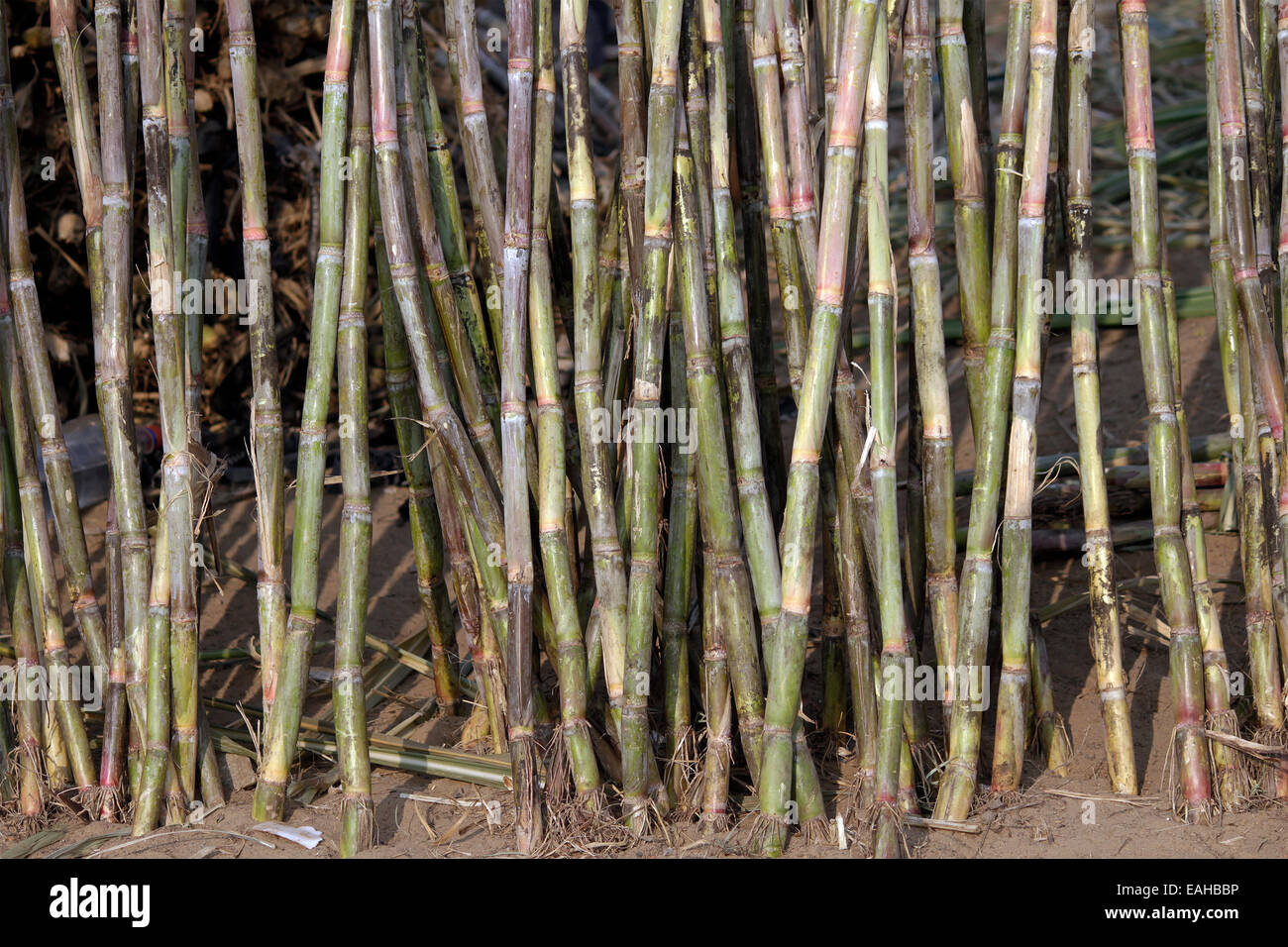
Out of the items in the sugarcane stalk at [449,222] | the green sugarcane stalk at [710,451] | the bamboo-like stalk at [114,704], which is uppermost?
the sugarcane stalk at [449,222]

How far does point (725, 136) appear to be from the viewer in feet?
6.34

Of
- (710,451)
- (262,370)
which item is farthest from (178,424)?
(710,451)

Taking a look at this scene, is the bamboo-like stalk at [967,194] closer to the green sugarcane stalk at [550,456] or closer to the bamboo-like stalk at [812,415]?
the bamboo-like stalk at [812,415]

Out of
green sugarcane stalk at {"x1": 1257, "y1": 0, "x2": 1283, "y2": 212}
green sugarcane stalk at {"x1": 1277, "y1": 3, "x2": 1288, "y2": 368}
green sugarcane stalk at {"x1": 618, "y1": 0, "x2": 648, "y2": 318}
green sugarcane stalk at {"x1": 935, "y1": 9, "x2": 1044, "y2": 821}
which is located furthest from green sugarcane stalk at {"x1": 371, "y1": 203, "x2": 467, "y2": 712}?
green sugarcane stalk at {"x1": 1257, "y1": 0, "x2": 1283, "y2": 212}

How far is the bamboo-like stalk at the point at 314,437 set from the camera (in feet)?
6.31

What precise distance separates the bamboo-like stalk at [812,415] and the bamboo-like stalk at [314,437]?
775mm

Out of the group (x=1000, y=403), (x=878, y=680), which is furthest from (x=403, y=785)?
(x=1000, y=403)

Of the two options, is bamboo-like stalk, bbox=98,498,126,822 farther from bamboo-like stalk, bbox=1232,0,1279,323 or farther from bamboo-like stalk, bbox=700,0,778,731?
bamboo-like stalk, bbox=1232,0,1279,323

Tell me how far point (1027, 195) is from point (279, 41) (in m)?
3.10

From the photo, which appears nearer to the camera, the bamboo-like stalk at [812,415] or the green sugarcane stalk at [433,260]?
the bamboo-like stalk at [812,415]

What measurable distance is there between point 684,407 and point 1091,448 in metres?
0.69

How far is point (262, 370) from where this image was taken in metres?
2.04

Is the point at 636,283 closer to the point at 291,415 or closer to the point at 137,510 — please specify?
the point at 137,510

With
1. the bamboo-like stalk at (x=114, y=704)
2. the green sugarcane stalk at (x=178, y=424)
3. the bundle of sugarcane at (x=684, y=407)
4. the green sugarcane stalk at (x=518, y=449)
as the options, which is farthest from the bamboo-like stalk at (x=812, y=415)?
the bamboo-like stalk at (x=114, y=704)
